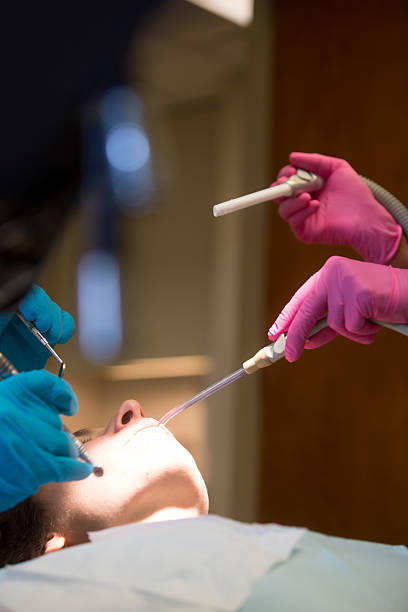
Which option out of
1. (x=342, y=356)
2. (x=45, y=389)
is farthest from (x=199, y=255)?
(x=45, y=389)

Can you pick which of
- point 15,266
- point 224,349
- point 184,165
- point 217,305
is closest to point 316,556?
point 15,266

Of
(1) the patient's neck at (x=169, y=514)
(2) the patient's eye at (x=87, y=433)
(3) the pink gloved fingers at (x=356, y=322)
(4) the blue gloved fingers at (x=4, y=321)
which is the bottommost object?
(1) the patient's neck at (x=169, y=514)

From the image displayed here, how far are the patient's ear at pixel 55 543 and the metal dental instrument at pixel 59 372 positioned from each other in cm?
14

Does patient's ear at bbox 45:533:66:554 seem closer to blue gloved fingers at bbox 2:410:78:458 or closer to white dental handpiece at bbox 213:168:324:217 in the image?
blue gloved fingers at bbox 2:410:78:458

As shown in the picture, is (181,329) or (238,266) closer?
(238,266)

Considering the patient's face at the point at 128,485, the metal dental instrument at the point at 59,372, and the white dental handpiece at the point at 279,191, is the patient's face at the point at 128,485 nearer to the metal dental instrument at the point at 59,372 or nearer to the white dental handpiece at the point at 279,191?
the metal dental instrument at the point at 59,372

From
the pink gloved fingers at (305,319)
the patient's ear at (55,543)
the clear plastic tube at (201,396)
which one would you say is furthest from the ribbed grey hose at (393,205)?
the patient's ear at (55,543)

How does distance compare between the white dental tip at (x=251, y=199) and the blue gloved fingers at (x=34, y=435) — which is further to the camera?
the white dental tip at (x=251, y=199)

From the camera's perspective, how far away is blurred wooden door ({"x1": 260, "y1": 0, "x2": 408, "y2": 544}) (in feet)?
6.34

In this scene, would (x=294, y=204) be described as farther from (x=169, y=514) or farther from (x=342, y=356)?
(x=342, y=356)

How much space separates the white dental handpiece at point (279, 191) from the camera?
107 cm

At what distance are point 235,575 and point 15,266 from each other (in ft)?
1.62

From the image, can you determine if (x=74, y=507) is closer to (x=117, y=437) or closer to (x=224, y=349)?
(x=117, y=437)

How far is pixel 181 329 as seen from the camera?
11.9 ft
